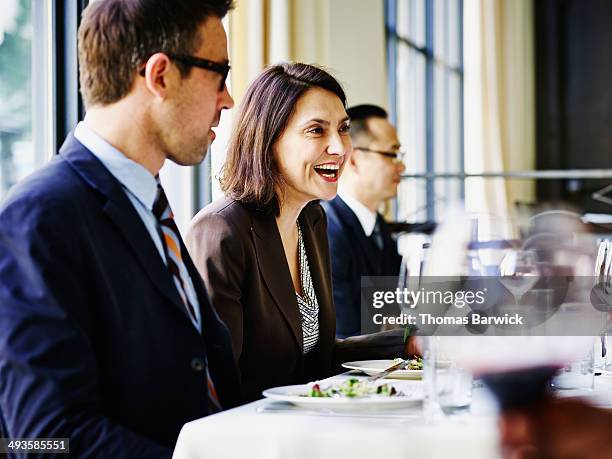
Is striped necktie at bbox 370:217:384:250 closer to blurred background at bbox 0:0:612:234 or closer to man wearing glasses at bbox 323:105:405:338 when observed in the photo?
man wearing glasses at bbox 323:105:405:338

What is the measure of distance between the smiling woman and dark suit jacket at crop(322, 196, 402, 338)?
88cm

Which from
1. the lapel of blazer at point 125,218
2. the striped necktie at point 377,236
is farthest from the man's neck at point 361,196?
the lapel of blazer at point 125,218

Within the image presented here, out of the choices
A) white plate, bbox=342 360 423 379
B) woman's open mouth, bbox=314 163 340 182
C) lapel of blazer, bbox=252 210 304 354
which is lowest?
white plate, bbox=342 360 423 379

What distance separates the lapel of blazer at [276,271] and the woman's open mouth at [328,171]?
28 centimetres

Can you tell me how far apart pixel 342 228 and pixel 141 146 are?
89.7 inches

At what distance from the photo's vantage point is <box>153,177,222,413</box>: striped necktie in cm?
182

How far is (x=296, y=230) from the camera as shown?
274 centimetres

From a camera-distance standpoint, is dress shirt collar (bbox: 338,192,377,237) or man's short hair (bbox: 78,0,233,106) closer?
man's short hair (bbox: 78,0,233,106)

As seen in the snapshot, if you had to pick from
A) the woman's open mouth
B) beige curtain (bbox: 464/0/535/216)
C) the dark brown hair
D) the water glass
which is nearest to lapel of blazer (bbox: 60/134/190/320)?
the water glass

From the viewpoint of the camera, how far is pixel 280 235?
102 inches

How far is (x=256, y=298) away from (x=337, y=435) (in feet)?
3.40

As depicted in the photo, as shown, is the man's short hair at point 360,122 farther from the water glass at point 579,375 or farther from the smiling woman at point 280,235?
the water glass at point 579,375

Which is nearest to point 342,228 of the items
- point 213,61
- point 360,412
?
point 213,61

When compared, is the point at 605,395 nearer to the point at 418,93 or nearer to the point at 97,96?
the point at 97,96
